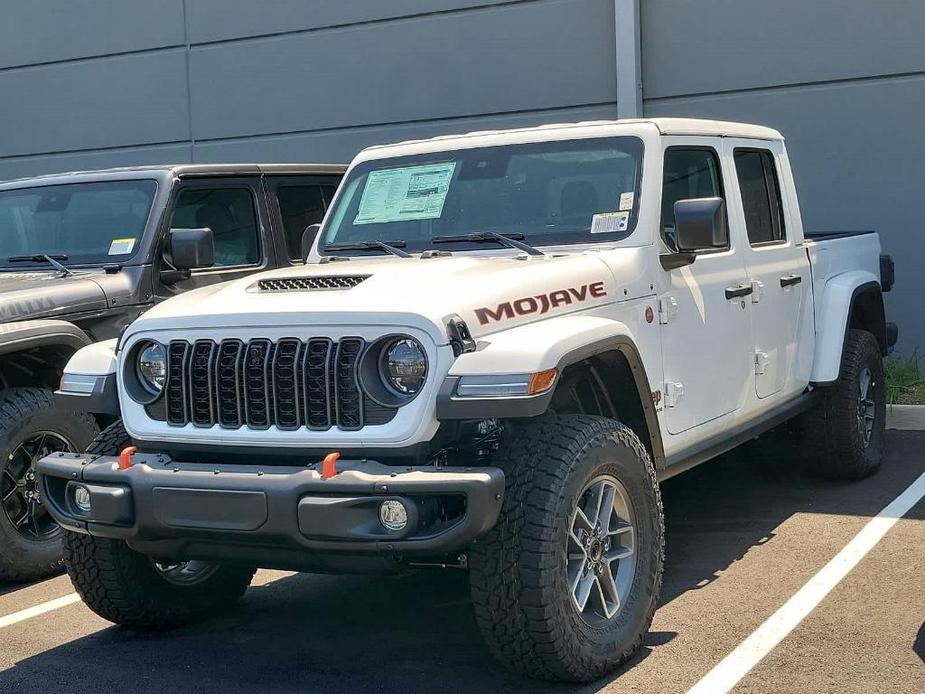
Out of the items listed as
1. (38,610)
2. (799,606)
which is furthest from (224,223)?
(799,606)

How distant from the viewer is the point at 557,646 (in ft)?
12.4

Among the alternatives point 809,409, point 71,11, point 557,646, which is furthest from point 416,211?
point 71,11

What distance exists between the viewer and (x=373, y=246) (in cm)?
523

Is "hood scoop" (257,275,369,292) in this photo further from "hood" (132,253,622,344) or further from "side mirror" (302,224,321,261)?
"side mirror" (302,224,321,261)

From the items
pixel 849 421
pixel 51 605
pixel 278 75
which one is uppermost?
pixel 278 75

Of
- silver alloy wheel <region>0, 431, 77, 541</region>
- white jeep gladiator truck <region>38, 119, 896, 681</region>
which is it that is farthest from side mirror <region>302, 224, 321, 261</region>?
silver alloy wheel <region>0, 431, 77, 541</region>

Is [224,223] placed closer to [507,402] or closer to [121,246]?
[121,246]

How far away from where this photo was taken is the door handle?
5453 millimetres

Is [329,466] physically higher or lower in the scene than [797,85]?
lower

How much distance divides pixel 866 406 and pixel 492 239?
10.2 ft

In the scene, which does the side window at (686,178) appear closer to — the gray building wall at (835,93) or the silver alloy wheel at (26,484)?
the silver alloy wheel at (26,484)

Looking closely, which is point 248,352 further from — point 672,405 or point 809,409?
point 809,409

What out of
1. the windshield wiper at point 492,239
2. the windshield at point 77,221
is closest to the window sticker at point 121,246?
the windshield at point 77,221

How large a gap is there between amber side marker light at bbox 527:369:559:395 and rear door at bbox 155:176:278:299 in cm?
310
